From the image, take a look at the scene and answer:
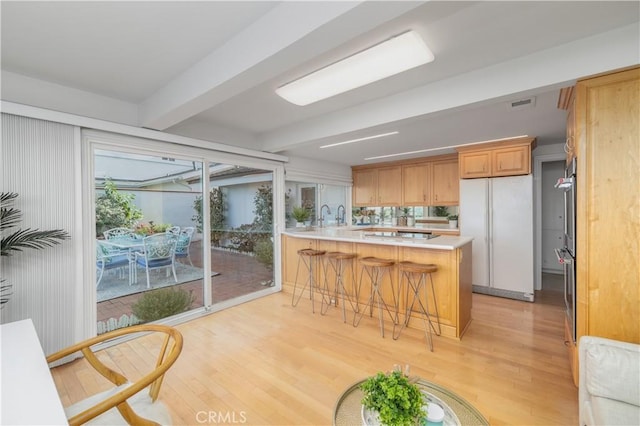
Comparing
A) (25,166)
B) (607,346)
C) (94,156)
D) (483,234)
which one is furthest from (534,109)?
(25,166)

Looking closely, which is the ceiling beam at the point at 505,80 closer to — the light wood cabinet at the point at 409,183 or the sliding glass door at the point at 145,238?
the sliding glass door at the point at 145,238

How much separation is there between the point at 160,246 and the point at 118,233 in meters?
0.47

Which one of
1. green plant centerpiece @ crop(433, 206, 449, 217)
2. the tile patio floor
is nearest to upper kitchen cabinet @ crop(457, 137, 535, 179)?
green plant centerpiece @ crop(433, 206, 449, 217)

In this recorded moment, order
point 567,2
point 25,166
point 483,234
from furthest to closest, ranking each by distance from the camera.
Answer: point 483,234 → point 25,166 → point 567,2

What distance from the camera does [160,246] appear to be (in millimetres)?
3264

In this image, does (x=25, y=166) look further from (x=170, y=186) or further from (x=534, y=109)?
(x=534, y=109)

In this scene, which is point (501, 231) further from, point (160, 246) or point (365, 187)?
point (160, 246)

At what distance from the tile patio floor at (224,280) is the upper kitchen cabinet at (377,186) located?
288 centimetres

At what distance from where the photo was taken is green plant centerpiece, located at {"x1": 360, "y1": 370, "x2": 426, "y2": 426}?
1.07 meters

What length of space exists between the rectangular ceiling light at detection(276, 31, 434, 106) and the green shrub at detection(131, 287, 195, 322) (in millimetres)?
2694

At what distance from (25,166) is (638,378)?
4303 millimetres

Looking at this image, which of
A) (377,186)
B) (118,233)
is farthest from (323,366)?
(377,186)

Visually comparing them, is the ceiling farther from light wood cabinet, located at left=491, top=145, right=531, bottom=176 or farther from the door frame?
the door frame

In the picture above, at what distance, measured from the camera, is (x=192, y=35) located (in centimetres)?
175
